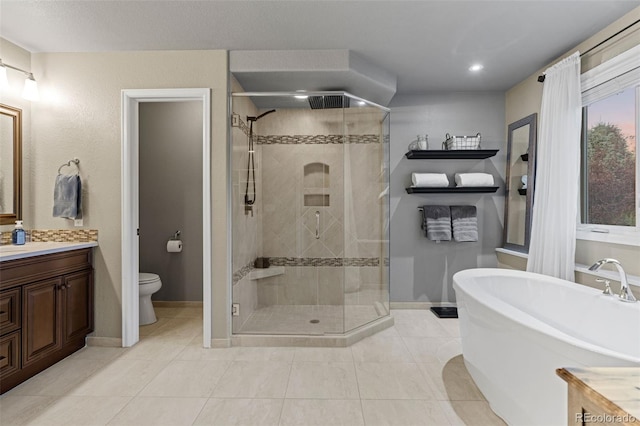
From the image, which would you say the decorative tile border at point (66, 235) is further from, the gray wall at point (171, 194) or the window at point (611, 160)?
the window at point (611, 160)

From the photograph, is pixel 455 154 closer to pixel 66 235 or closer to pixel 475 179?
pixel 475 179

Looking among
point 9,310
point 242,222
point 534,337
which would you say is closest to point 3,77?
point 9,310

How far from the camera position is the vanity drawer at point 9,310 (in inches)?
85.3

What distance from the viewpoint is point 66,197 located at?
2.85m

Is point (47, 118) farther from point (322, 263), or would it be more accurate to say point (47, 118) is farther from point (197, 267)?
point (322, 263)

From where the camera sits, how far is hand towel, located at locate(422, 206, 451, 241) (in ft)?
12.5

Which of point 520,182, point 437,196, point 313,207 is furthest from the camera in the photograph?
point 437,196

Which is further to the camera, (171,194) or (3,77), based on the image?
(171,194)

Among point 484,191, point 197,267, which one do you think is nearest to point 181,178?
point 197,267

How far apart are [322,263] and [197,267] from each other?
172 cm

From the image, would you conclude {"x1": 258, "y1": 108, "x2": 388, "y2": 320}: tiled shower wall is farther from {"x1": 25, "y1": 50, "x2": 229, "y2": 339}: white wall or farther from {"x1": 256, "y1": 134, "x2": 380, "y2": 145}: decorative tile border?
{"x1": 25, "y1": 50, "x2": 229, "y2": 339}: white wall

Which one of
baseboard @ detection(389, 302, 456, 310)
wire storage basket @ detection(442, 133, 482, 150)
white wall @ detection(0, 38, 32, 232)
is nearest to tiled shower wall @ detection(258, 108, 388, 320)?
baseboard @ detection(389, 302, 456, 310)

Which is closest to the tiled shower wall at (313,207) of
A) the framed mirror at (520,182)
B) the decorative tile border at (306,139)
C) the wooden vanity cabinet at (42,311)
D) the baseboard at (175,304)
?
the decorative tile border at (306,139)

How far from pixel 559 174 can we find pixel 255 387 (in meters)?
2.85
